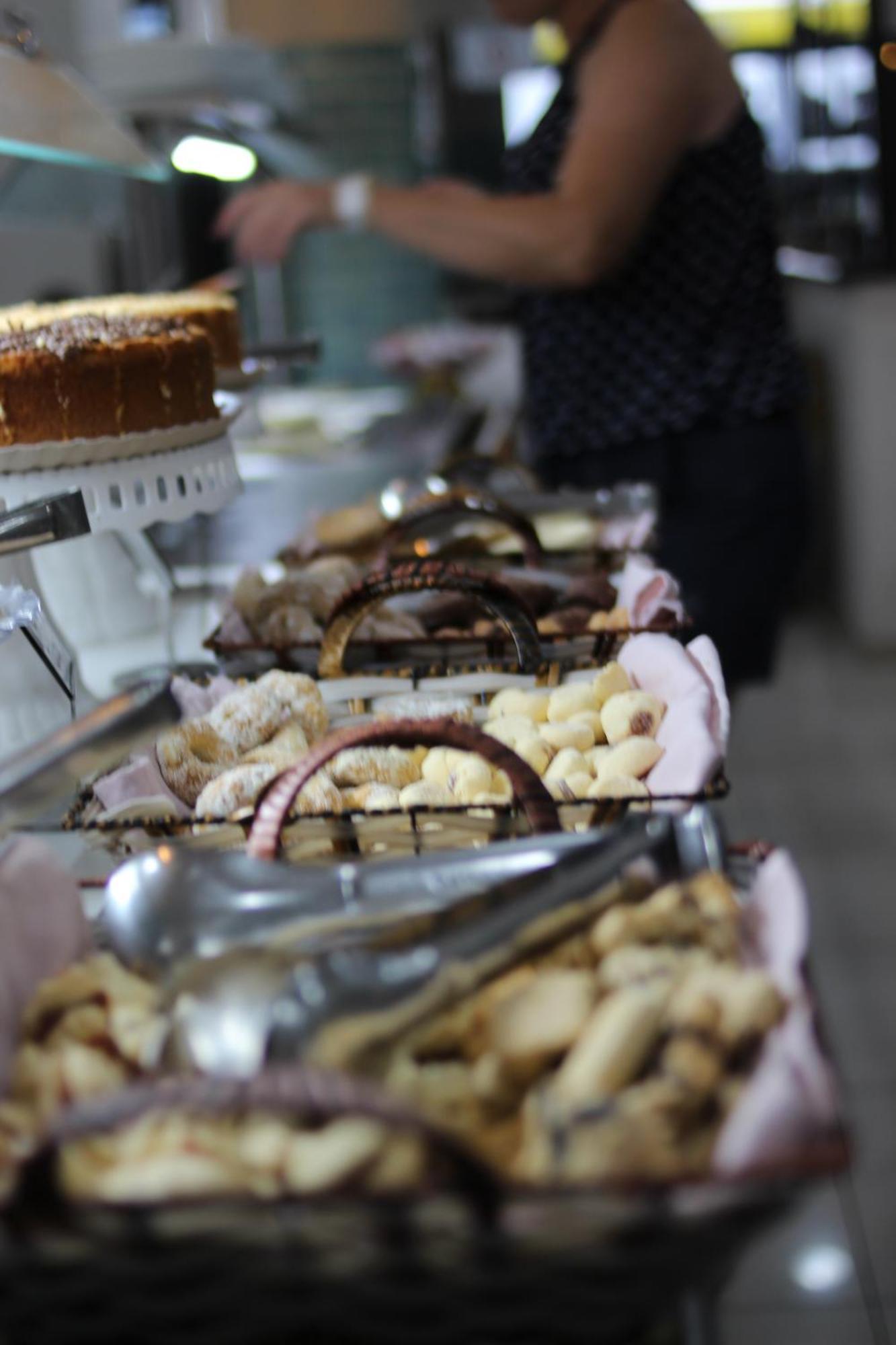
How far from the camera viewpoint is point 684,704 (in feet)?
3.04

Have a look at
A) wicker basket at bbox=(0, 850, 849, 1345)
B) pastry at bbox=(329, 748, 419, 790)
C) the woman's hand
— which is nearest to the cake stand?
pastry at bbox=(329, 748, 419, 790)

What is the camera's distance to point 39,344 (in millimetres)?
1125

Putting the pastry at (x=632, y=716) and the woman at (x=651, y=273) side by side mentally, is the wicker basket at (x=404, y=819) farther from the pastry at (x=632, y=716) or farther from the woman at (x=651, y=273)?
the woman at (x=651, y=273)

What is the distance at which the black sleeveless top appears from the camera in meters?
2.00

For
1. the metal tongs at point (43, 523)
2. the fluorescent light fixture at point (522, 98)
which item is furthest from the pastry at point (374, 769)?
the fluorescent light fixture at point (522, 98)

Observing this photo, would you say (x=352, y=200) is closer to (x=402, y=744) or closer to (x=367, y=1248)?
(x=402, y=744)

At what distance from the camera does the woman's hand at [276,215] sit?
84.0 inches

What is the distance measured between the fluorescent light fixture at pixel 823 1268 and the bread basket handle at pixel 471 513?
89 centimetres

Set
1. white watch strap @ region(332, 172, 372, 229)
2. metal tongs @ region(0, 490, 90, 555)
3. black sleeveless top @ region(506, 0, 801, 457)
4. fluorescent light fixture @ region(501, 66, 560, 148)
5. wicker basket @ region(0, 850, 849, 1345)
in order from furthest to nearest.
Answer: fluorescent light fixture @ region(501, 66, 560, 148)
white watch strap @ region(332, 172, 372, 229)
black sleeveless top @ region(506, 0, 801, 457)
metal tongs @ region(0, 490, 90, 555)
wicker basket @ region(0, 850, 849, 1345)

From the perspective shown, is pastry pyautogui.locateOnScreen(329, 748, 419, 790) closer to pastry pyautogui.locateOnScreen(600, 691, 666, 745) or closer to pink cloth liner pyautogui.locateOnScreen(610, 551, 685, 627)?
pastry pyautogui.locateOnScreen(600, 691, 666, 745)

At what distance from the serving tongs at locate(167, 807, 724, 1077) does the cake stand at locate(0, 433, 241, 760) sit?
47cm

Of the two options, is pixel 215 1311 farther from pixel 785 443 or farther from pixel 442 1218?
pixel 785 443

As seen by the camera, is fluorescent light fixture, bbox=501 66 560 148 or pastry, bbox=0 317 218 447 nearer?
pastry, bbox=0 317 218 447

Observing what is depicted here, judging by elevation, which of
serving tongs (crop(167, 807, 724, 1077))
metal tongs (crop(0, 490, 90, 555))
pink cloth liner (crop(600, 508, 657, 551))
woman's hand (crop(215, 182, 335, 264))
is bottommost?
pink cloth liner (crop(600, 508, 657, 551))
